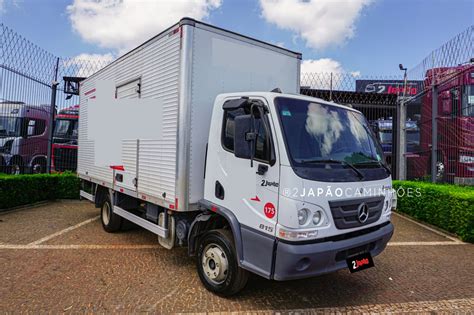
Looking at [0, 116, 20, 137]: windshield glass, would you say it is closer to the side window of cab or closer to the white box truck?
the white box truck

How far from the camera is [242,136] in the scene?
3359mm

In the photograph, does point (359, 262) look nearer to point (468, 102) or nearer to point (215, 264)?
point (215, 264)

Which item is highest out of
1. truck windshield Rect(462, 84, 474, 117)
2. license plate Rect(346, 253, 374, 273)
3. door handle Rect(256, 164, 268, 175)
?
truck windshield Rect(462, 84, 474, 117)

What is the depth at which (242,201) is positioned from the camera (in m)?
3.47

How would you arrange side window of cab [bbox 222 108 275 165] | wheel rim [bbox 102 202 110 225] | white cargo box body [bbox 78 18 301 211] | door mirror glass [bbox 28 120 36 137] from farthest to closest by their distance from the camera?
1. door mirror glass [bbox 28 120 36 137]
2. wheel rim [bbox 102 202 110 225]
3. white cargo box body [bbox 78 18 301 211]
4. side window of cab [bbox 222 108 275 165]

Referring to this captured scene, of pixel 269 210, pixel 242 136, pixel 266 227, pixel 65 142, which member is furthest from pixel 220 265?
pixel 65 142

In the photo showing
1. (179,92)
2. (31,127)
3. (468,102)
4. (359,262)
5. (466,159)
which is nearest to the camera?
(359,262)

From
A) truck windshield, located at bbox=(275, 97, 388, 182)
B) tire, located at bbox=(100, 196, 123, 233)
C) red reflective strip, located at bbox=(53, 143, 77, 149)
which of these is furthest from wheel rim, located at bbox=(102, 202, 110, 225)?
red reflective strip, located at bbox=(53, 143, 77, 149)

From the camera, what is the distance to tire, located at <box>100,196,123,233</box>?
6.24 meters

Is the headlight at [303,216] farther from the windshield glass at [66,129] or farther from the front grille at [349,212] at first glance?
the windshield glass at [66,129]

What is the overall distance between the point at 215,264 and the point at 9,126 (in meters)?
9.63

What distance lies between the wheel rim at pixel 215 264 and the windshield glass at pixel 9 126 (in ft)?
27.8

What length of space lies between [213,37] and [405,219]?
6.73 m

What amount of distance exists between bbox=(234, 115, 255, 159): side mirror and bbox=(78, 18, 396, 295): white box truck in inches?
0.4
